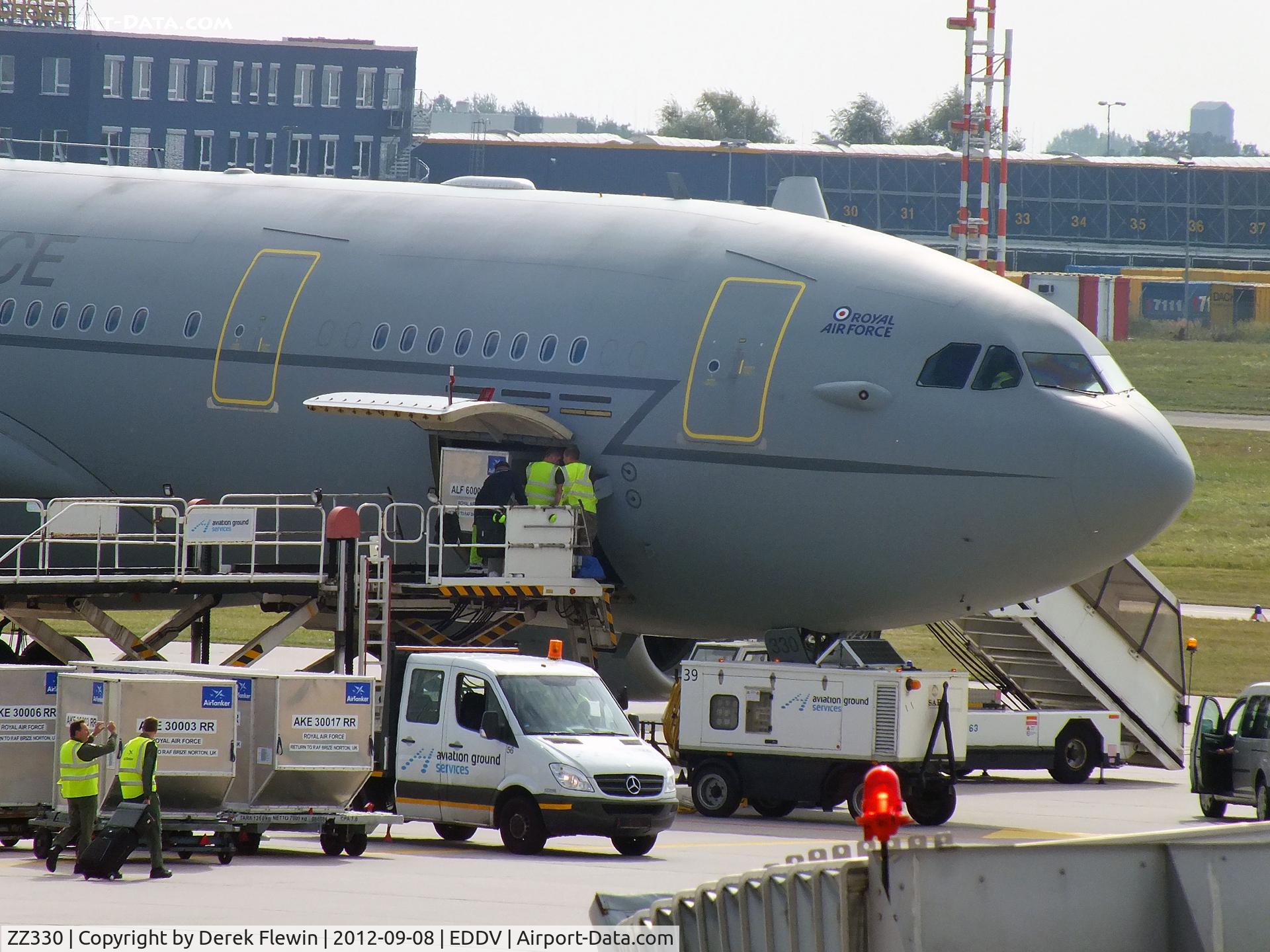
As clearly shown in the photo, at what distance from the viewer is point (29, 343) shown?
28.3 m

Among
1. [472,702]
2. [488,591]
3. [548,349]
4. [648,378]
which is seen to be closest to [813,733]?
[488,591]

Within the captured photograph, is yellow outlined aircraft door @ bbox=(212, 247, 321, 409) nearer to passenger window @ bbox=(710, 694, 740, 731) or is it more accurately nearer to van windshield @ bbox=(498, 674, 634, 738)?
van windshield @ bbox=(498, 674, 634, 738)

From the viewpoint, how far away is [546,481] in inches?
965

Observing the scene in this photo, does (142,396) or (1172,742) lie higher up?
(142,396)

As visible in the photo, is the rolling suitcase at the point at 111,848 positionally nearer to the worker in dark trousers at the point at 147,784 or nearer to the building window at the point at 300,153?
the worker in dark trousers at the point at 147,784

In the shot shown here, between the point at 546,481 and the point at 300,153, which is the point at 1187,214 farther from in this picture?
the point at 546,481

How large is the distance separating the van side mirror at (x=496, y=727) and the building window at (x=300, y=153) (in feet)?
302

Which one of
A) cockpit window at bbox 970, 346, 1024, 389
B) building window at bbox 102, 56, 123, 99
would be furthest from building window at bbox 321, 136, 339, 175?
cockpit window at bbox 970, 346, 1024, 389

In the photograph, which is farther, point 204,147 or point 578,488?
point 204,147

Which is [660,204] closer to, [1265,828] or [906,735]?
[906,735]

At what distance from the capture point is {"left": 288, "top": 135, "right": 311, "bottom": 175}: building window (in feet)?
364

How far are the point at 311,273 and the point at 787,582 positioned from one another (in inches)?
303

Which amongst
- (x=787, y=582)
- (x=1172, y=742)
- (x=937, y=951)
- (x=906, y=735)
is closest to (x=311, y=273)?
(x=787, y=582)

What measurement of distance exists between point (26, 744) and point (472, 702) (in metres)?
4.68
